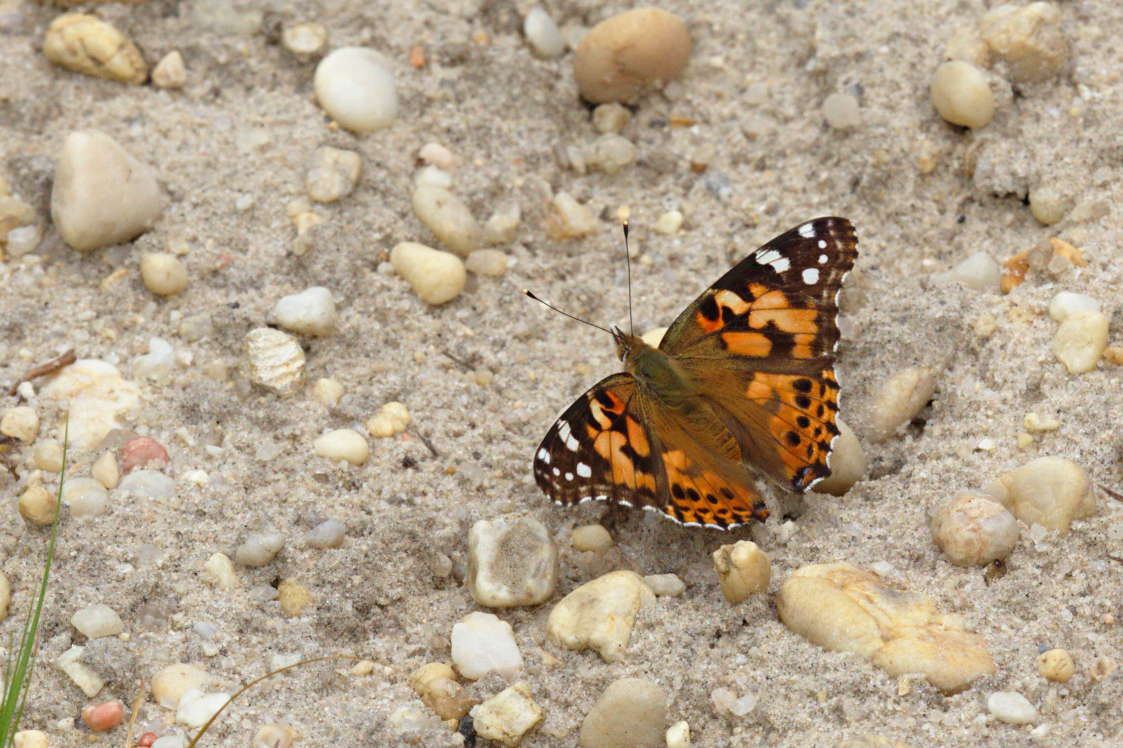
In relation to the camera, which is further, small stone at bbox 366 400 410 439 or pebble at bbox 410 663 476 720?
small stone at bbox 366 400 410 439

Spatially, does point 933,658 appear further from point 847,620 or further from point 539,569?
point 539,569

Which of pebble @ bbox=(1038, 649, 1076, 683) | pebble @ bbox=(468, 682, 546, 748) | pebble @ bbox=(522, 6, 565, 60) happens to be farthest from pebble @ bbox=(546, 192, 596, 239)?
pebble @ bbox=(1038, 649, 1076, 683)

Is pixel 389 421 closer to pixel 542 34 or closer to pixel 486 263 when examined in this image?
pixel 486 263

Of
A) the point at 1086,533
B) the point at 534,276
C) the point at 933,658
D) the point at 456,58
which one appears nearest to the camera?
the point at 933,658

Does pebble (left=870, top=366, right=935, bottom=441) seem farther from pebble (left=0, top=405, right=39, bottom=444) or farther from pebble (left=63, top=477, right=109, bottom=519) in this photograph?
pebble (left=0, top=405, right=39, bottom=444)

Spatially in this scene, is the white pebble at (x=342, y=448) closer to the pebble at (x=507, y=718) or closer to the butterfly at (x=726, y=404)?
the butterfly at (x=726, y=404)

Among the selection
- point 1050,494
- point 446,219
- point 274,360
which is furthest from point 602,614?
point 446,219

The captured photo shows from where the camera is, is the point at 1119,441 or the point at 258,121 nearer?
A: the point at 1119,441

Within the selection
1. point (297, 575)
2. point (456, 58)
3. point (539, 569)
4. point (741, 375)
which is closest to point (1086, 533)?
point (741, 375)
